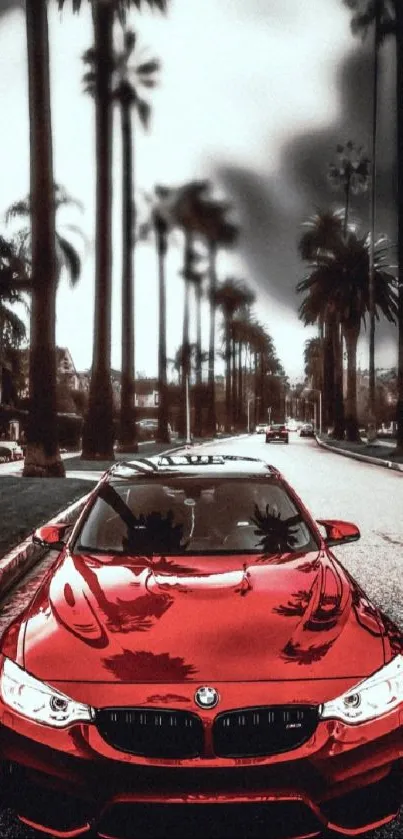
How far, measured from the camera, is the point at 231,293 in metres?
115

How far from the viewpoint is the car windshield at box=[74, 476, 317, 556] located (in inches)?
194

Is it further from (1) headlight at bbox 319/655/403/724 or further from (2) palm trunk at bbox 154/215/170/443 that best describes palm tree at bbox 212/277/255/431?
(1) headlight at bbox 319/655/403/724

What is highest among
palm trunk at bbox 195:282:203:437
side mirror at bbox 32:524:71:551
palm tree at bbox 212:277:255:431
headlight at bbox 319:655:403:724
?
palm tree at bbox 212:277:255:431

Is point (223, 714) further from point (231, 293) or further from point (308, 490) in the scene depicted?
point (231, 293)

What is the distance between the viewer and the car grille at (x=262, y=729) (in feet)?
10.1

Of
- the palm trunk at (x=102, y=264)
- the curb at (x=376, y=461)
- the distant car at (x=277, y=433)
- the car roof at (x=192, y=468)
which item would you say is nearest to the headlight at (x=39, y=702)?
the car roof at (x=192, y=468)

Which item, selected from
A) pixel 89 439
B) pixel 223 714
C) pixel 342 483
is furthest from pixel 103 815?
pixel 89 439

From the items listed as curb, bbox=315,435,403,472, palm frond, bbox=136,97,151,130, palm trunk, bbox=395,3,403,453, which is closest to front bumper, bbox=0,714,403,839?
curb, bbox=315,435,403,472

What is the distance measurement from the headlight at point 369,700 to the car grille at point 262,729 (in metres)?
0.07

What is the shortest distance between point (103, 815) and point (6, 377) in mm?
54547

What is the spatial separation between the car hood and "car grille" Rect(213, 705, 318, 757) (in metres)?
0.12

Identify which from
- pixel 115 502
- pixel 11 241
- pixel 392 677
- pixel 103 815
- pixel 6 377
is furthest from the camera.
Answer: pixel 6 377

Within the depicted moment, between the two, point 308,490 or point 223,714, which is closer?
point 223,714

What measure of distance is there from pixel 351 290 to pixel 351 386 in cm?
582
